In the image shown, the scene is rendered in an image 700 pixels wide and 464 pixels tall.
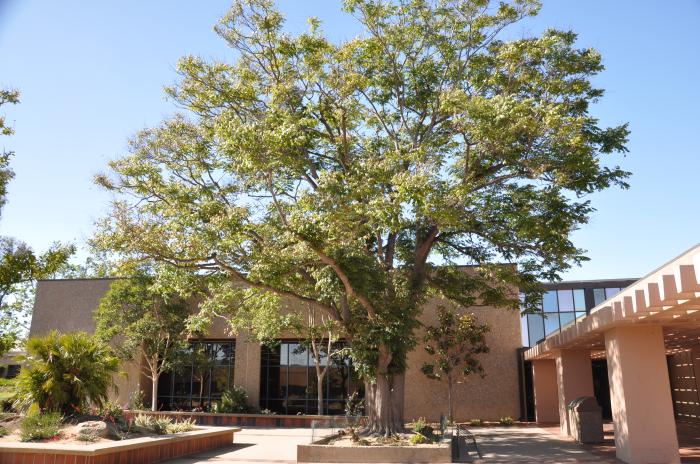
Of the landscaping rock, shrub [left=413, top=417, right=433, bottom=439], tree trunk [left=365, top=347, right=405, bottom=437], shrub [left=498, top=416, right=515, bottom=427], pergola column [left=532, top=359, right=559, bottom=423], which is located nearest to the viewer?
the landscaping rock

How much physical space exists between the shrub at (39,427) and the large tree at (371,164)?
4.62m

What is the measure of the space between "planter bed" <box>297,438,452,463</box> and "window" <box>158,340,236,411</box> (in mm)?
15664

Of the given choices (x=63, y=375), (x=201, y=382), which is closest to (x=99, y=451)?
(x=63, y=375)

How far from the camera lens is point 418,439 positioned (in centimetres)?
1412

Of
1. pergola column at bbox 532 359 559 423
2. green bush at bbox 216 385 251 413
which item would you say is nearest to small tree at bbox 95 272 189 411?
green bush at bbox 216 385 251 413

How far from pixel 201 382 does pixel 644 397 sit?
71.4ft

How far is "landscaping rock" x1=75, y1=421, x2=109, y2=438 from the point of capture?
40.4ft

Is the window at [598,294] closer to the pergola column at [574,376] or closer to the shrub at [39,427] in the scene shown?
the pergola column at [574,376]

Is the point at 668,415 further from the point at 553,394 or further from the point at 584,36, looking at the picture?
the point at 553,394

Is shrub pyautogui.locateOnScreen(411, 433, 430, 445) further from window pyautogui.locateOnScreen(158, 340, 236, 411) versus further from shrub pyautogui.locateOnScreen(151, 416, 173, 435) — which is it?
window pyautogui.locateOnScreen(158, 340, 236, 411)

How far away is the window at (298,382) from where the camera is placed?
1077 inches

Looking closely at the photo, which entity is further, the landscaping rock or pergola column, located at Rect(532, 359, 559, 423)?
pergola column, located at Rect(532, 359, 559, 423)

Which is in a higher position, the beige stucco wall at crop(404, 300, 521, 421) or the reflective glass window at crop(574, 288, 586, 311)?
the reflective glass window at crop(574, 288, 586, 311)

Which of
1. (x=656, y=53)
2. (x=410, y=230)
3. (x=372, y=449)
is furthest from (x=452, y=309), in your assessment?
(x=656, y=53)
